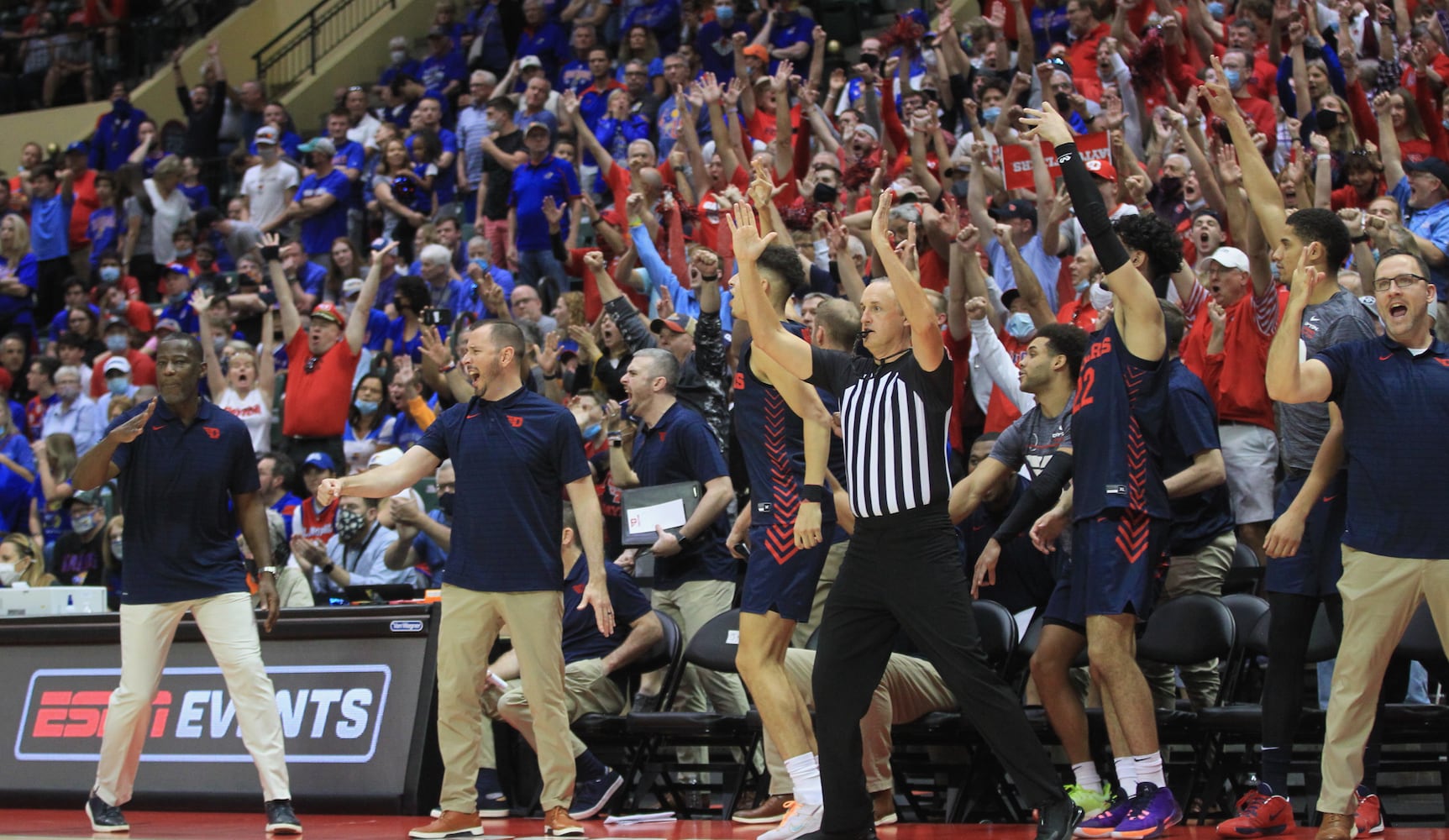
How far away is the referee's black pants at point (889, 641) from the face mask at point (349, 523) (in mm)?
5221

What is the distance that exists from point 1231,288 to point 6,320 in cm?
1408

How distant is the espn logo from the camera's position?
8.05m

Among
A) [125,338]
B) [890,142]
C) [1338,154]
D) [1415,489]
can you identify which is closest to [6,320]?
[125,338]

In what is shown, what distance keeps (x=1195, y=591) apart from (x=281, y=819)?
413 cm

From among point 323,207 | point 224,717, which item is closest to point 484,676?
point 224,717

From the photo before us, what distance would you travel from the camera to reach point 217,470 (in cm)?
773

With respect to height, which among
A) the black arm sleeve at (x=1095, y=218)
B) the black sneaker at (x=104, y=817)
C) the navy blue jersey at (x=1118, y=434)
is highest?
the black arm sleeve at (x=1095, y=218)

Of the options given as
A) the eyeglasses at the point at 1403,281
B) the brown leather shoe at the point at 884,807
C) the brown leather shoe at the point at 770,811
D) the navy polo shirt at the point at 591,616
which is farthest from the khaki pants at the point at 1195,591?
the navy polo shirt at the point at 591,616

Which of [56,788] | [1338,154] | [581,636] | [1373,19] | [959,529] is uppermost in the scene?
[1373,19]

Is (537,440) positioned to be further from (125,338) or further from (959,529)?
(125,338)

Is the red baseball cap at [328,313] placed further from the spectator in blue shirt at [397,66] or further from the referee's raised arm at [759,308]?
the referee's raised arm at [759,308]

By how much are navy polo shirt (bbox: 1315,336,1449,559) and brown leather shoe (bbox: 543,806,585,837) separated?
10.8ft

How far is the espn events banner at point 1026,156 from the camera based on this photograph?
445 inches

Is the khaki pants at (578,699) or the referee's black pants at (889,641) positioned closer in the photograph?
the referee's black pants at (889,641)
